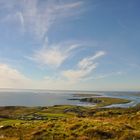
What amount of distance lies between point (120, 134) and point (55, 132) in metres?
7.73

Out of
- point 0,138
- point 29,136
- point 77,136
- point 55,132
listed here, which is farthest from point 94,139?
point 0,138

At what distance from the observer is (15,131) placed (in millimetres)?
36375

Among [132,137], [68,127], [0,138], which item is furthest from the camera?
[68,127]

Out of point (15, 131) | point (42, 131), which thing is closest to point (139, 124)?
point (42, 131)

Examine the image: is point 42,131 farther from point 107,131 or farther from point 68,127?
point 107,131

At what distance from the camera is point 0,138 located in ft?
103

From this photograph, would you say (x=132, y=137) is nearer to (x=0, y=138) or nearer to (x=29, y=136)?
(x=29, y=136)

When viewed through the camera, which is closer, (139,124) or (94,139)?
(94,139)

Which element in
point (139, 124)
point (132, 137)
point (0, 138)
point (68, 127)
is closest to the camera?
point (132, 137)

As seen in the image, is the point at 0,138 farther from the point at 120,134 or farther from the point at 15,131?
the point at 120,134

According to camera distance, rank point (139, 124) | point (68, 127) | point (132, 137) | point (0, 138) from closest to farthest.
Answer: point (132, 137)
point (0, 138)
point (68, 127)
point (139, 124)

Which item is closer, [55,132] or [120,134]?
[120,134]

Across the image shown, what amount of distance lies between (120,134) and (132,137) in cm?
186

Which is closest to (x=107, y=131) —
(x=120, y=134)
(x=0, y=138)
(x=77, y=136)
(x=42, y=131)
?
(x=120, y=134)
